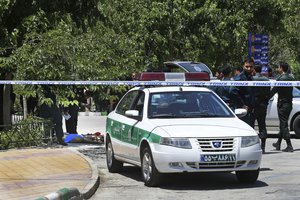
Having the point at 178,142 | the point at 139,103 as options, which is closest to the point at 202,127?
the point at 178,142

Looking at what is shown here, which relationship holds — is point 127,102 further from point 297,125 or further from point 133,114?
point 297,125

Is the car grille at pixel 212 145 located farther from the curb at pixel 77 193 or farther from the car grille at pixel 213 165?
the curb at pixel 77 193

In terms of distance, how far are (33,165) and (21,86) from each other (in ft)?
9.60

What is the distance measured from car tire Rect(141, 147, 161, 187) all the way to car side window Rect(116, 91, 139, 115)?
57.1 inches

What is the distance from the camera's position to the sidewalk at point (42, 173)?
9312 mm

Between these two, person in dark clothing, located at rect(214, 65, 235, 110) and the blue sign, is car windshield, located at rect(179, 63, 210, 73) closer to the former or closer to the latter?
person in dark clothing, located at rect(214, 65, 235, 110)

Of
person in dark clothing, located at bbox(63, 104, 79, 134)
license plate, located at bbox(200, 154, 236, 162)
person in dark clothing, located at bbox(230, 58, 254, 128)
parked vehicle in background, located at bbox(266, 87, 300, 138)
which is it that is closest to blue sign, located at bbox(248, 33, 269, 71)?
parked vehicle in background, located at bbox(266, 87, 300, 138)

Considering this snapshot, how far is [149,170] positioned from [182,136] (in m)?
0.80

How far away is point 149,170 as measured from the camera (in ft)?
32.8

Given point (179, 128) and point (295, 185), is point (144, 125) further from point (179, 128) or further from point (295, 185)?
point (295, 185)

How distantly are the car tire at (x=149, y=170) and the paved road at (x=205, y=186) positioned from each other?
0.33ft

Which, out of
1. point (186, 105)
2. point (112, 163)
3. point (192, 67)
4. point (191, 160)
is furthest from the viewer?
point (192, 67)

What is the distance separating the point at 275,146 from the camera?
15312 millimetres

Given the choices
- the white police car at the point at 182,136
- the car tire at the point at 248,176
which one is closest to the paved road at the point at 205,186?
the car tire at the point at 248,176
